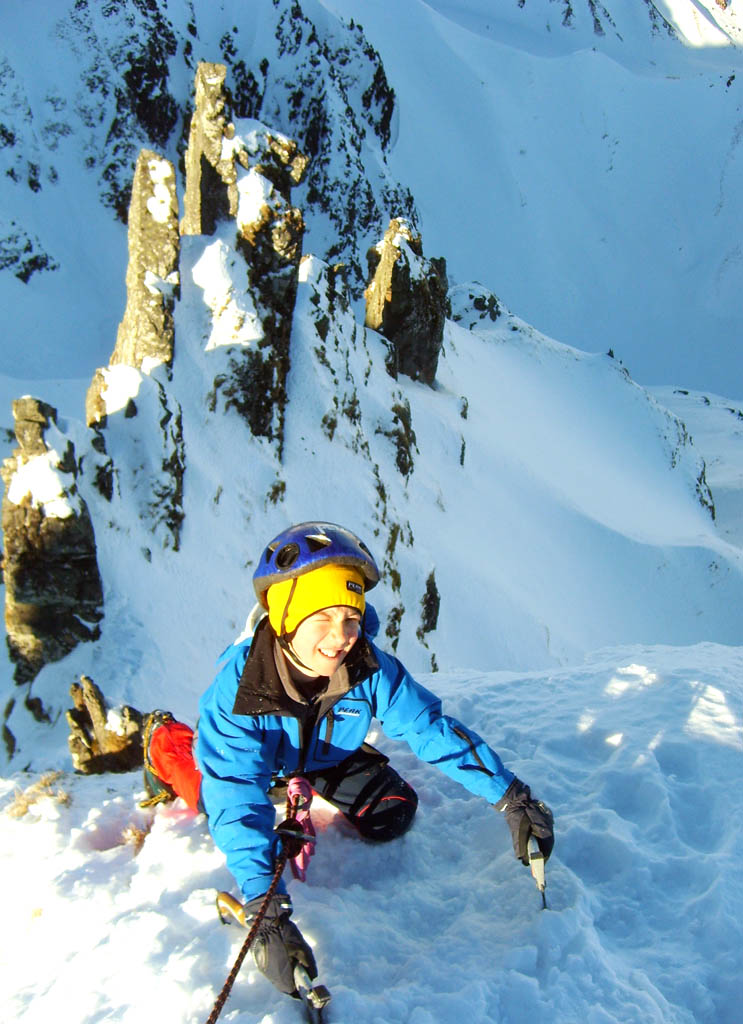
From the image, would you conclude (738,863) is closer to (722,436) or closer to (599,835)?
(599,835)

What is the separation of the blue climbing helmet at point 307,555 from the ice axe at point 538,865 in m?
1.43

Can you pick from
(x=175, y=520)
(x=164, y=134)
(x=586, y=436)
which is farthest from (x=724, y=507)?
(x=164, y=134)

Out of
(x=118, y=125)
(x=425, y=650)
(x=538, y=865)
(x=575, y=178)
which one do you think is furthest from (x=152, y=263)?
(x=575, y=178)

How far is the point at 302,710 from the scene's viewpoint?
346 centimetres

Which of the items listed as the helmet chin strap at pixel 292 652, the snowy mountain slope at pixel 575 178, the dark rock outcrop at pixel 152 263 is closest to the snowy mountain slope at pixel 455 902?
the helmet chin strap at pixel 292 652

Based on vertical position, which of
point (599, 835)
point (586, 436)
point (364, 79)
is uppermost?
point (364, 79)

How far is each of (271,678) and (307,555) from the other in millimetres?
583

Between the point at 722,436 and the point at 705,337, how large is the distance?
2709cm

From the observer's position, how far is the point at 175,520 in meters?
13.0

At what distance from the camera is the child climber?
3.15 meters

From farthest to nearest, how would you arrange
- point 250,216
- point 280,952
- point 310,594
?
point 250,216 → point 310,594 → point 280,952

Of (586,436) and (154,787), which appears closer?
(154,787)

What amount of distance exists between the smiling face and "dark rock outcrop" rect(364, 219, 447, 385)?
74.6ft

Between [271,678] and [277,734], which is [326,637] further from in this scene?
[277,734]
